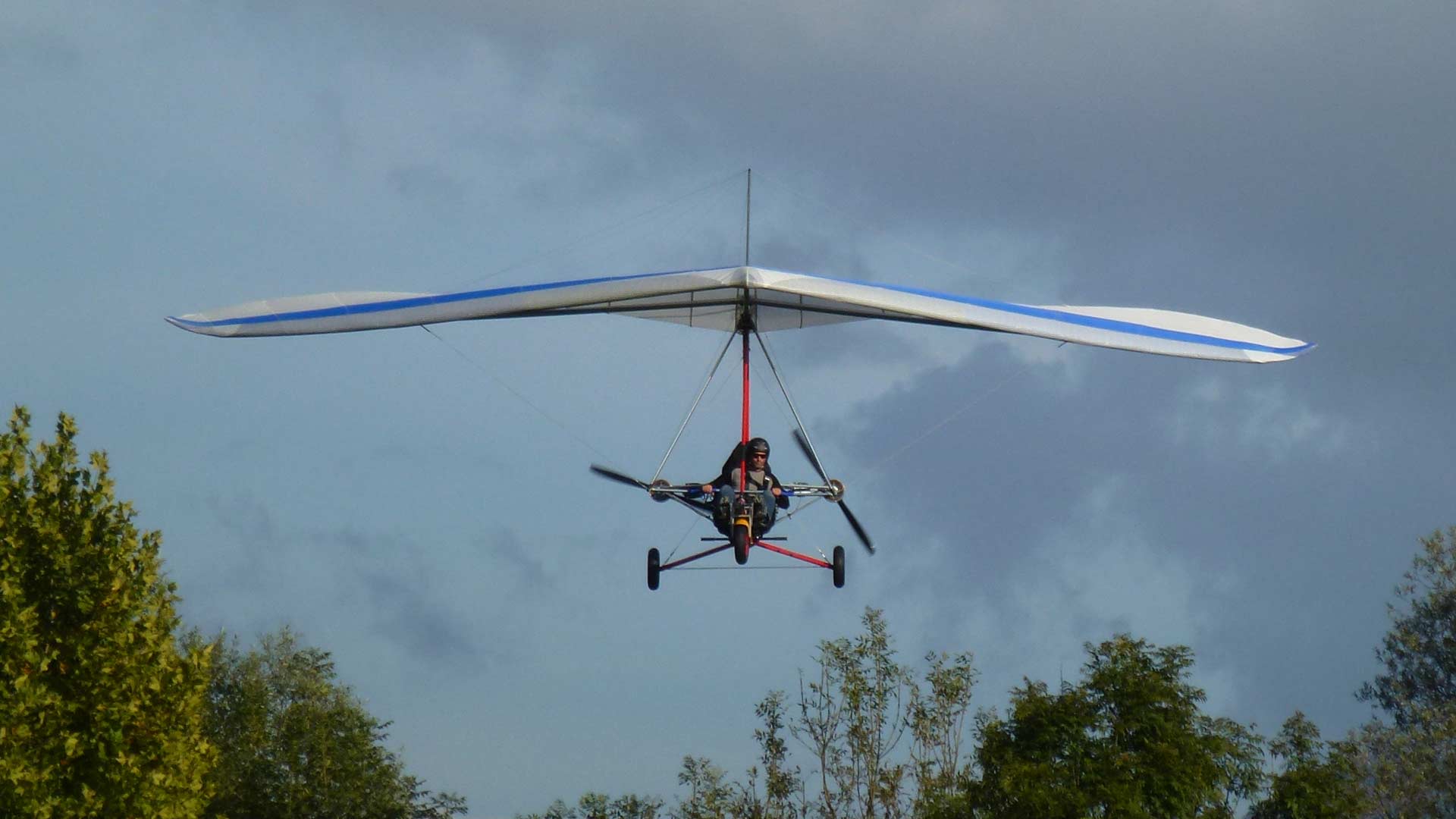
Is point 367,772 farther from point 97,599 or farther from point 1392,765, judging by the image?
point 97,599

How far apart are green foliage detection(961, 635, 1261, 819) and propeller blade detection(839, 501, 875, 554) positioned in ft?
58.0

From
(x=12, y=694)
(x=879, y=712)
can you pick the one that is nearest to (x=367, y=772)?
(x=879, y=712)

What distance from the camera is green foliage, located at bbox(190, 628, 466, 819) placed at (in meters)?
42.1

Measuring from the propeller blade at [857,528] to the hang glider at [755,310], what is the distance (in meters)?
1.85

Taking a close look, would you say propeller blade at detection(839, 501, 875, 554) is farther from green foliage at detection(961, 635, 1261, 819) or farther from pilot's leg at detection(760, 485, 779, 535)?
green foliage at detection(961, 635, 1261, 819)

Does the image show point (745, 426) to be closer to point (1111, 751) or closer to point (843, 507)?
point (843, 507)

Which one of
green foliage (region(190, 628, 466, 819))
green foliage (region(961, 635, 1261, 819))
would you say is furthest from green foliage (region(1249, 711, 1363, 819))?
green foliage (region(190, 628, 466, 819))

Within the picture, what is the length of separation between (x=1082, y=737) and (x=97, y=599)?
76.7 feet

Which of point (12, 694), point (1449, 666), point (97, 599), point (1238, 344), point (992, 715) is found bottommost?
point (12, 694)

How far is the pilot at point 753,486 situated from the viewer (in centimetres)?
1577

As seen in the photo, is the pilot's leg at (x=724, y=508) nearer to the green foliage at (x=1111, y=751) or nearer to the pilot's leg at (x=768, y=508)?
the pilot's leg at (x=768, y=508)

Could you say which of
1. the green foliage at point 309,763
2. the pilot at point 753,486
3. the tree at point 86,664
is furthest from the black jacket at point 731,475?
the green foliage at point 309,763

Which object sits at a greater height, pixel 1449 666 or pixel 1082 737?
pixel 1449 666

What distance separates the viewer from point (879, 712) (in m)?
38.2
